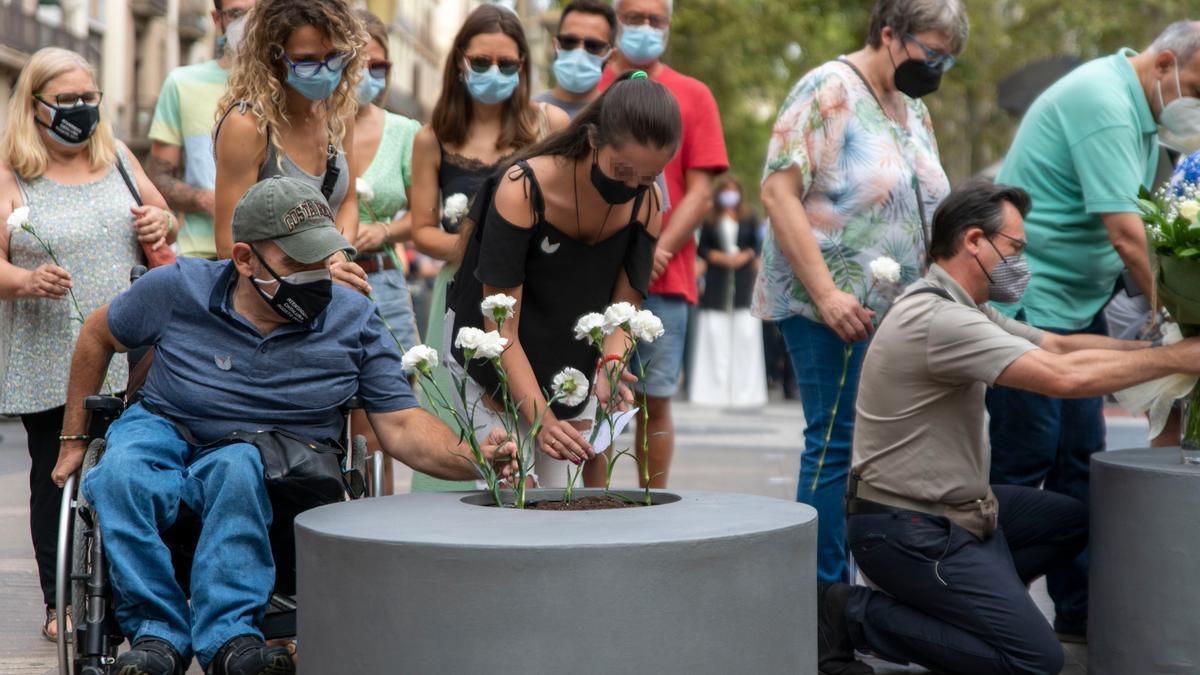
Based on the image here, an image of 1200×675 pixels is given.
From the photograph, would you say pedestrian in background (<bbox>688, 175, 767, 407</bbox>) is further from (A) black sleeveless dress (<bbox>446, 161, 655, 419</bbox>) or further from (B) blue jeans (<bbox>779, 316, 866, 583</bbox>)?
(A) black sleeveless dress (<bbox>446, 161, 655, 419</bbox>)

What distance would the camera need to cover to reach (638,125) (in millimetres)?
3844

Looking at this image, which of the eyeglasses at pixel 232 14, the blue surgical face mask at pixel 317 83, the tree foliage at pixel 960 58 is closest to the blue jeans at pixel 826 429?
the blue surgical face mask at pixel 317 83

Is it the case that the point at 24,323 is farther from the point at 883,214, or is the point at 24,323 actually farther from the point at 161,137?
the point at 883,214

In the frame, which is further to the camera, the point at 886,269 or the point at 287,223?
the point at 886,269

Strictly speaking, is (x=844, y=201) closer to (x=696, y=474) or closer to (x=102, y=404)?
(x=102, y=404)

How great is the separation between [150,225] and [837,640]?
98.2 inches

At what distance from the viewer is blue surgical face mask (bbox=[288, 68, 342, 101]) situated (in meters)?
4.65

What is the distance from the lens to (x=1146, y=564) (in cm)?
434

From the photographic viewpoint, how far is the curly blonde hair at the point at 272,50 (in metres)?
4.62

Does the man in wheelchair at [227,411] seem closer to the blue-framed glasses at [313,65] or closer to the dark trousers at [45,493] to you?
the blue-framed glasses at [313,65]

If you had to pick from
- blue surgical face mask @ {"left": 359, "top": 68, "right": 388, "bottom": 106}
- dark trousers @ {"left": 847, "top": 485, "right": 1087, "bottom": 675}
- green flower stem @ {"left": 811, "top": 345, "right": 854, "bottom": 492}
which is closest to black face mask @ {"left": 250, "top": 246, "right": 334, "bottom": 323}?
dark trousers @ {"left": 847, "top": 485, "right": 1087, "bottom": 675}

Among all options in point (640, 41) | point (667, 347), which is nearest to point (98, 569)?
point (667, 347)

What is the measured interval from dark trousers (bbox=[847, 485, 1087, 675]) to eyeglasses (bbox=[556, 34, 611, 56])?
2161 mm

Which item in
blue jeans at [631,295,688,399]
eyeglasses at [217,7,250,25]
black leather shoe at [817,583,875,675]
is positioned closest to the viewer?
black leather shoe at [817,583,875,675]
